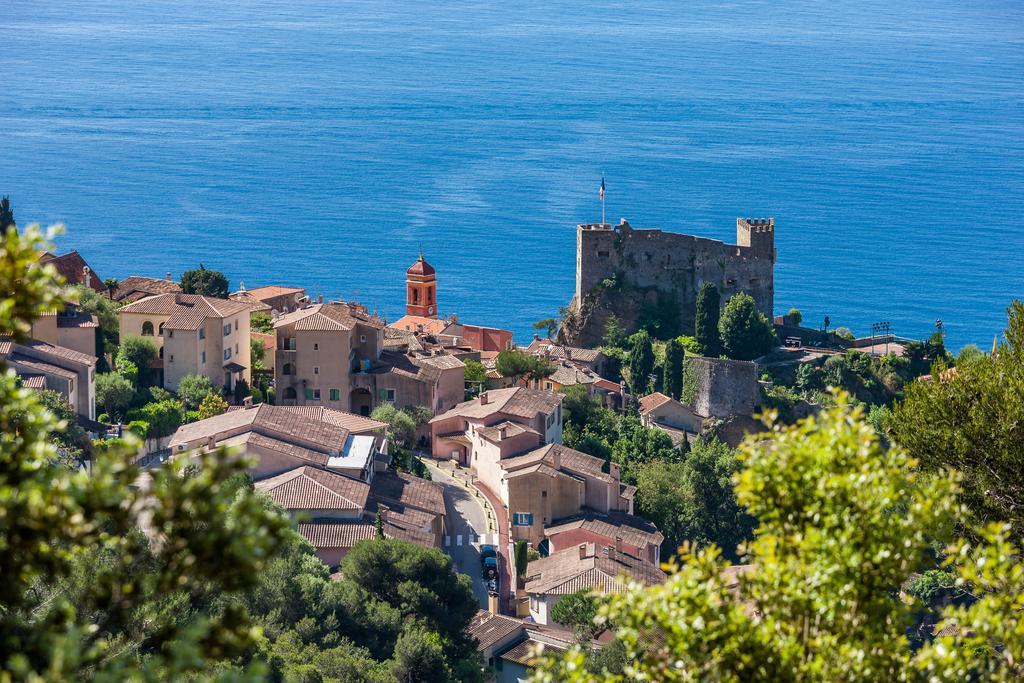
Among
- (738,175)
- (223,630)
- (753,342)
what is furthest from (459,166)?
(223,630)

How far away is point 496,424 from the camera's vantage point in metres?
46.2

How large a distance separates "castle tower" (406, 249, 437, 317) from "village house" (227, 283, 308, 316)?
4.33 meters

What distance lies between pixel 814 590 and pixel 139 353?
38.0 meters

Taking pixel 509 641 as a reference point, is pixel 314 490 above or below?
above

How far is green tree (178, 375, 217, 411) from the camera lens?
44.1m

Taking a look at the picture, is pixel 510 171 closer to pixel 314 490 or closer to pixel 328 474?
pixel 328 474

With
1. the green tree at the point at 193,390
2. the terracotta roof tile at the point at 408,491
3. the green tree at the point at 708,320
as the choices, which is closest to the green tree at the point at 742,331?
the green tree at the point at 708,320

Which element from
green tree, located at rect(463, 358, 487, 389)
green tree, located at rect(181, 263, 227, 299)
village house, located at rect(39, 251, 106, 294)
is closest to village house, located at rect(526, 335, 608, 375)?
green tree, located at rect(463, 358, 487, 389)

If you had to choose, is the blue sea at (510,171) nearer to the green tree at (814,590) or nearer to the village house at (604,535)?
the village house at (604,535)

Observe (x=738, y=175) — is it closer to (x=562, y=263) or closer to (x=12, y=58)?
A: (x=562, y=263)

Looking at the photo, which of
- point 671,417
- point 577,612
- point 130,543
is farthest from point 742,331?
point 130,543

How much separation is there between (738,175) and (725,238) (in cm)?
2727

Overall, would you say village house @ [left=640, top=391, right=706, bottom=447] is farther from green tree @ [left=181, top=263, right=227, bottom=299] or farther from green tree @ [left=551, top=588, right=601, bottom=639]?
green tree @ [left=551, top=588, right=601, bottom=639]

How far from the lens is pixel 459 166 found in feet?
421
